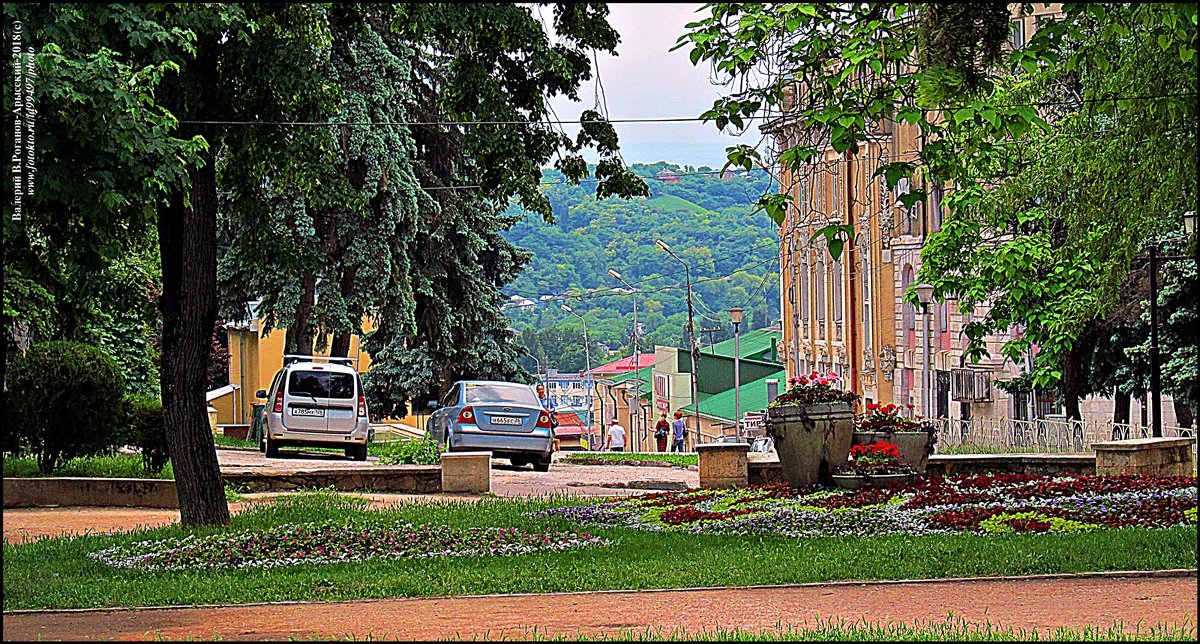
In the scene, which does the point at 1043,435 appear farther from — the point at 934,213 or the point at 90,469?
the point at 934,213

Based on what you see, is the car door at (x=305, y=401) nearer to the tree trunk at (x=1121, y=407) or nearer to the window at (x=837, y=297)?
the tree trunk at (x=1121, y=407)

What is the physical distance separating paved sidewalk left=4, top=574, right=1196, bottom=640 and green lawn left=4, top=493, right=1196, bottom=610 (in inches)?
15.1

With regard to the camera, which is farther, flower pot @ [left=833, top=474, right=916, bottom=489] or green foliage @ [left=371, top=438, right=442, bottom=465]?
green foliage @ [left=371, top=438, right=442, bottom=465]

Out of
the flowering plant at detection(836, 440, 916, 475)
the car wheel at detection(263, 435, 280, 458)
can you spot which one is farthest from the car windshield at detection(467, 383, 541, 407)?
the flowering plant at detection(836, 440, 916, 475)

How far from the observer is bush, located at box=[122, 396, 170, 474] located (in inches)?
762

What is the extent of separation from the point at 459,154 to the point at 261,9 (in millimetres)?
23434

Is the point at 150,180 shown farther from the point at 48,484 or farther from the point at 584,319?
the point at 584,319

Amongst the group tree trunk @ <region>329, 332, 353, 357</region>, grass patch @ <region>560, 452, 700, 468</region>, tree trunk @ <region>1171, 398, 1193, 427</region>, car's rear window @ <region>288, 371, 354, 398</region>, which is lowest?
grass patch @ <region>560, 452, 700, 468</region>

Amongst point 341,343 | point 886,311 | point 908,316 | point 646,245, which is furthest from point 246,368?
point 908,316

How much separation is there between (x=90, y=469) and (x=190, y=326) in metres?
7.37

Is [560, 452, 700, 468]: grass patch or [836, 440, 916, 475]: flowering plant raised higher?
[836, 440, 916, 475]: flowering plant

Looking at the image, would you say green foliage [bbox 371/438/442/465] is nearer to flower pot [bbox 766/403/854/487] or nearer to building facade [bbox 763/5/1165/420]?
flower pot [bbox 766/403/854/487]

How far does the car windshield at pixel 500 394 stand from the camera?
2559 cm

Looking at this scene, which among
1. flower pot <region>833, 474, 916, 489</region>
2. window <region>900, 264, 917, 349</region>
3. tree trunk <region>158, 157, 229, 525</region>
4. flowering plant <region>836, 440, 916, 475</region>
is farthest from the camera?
window <region>900, 264, 917, 349</region>
